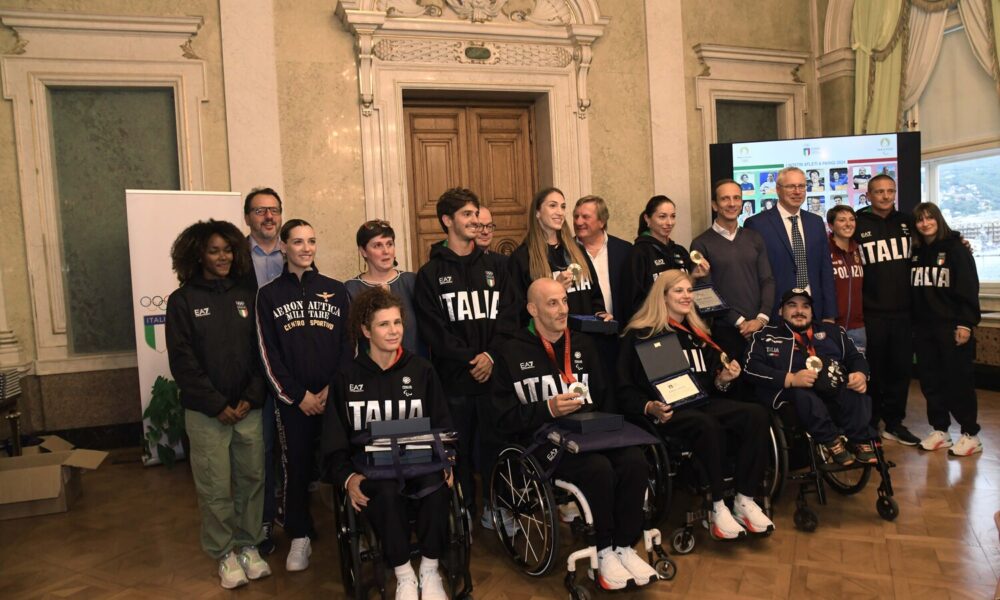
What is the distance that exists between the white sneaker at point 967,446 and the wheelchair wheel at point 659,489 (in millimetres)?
2419

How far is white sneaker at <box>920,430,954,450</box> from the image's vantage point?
4484mm

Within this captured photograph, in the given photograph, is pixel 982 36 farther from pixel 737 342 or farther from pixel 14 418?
pixel 14 418

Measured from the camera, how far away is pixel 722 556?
312 cm

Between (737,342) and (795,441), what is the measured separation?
2.21 feet

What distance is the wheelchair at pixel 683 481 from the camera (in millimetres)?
3068

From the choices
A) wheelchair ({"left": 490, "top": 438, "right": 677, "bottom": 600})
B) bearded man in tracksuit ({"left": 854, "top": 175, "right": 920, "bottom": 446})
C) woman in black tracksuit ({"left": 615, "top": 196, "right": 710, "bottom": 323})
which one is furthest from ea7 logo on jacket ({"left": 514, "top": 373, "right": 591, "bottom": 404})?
bearded man in tracksuit ({"left": 854, "top": 175, "right": 920, "bottom": 446})

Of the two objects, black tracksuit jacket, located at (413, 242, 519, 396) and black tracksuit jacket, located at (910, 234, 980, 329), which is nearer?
black tracksuit jacket, located at (413, 242, 519, 396)

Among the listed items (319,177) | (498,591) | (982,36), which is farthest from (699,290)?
(982,36)

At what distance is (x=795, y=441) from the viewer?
3.63 metres

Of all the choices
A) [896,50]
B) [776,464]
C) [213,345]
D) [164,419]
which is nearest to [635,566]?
[776,464]

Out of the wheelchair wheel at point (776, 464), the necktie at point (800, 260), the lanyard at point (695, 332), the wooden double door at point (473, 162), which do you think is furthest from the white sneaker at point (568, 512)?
the wooden double door at point (473, 162)

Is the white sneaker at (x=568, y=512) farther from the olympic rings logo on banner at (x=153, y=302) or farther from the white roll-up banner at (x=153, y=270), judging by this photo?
the olympic rings logo on banner at (x=153, y=302)

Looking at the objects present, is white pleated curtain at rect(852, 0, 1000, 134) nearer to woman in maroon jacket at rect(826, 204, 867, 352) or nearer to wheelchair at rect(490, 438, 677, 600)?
woman in maroon jacket at rect(826, 204, 867, 352)

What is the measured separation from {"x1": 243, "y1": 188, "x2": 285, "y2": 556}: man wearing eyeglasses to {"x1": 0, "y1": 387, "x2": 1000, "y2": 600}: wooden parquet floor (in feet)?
0.58
